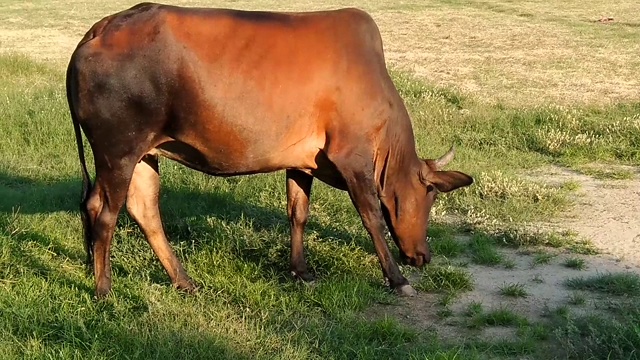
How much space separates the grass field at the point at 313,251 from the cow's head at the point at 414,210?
0.17 m

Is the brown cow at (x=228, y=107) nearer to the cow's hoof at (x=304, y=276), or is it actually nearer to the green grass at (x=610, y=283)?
the cow's hoof at (x=304, y=276)

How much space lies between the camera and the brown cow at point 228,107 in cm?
537

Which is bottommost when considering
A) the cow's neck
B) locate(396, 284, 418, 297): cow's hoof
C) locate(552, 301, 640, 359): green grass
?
locate(396, 284, 418, 297): cow's hoof

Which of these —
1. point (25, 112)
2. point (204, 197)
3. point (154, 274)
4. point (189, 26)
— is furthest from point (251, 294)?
point (25, 112)

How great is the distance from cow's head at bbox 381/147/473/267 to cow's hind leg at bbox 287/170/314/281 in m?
0.64

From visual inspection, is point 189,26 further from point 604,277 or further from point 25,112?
point 25,112

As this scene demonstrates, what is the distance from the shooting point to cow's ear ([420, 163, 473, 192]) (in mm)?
6289

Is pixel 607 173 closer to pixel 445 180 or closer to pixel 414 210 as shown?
pixel 445 180

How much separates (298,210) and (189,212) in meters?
1.42

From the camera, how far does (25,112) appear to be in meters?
10.9

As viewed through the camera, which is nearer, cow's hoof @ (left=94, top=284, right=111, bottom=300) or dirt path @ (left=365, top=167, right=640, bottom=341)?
dirt path @ (left=365, top=167, right=640, bottom=341)

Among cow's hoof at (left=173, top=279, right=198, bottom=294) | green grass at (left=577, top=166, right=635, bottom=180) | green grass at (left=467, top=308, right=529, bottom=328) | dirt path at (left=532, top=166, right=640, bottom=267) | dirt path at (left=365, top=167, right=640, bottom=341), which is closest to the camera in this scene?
green grass at (left=467, top=308, right=529, bottom=328)

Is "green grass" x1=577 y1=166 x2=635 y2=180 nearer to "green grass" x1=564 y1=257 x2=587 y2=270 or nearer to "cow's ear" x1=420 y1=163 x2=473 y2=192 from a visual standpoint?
"green grass" x1=564 y1=257 x2=587 y2=270

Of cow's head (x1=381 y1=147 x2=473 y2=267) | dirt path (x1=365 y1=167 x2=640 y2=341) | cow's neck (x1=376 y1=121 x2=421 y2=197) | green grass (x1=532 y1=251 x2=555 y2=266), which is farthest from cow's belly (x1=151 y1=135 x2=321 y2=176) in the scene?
green grass (x1=532 y1=251 x2=555 y2=266)
